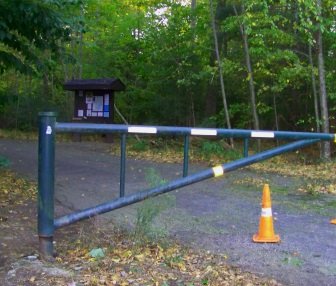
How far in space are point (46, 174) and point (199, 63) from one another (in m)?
17.2

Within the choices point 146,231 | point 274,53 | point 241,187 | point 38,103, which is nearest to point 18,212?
point 146,231

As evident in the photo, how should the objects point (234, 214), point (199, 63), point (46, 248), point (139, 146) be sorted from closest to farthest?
1. point (46, 248)
2. point (234, 214)
3. point (139, 146)
4. point (199, 63)

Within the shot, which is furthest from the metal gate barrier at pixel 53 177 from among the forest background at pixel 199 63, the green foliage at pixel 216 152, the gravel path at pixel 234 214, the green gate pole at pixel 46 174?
the green foliage at pixel 216 152

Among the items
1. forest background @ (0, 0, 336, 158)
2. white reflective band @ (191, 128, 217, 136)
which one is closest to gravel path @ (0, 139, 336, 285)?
white reflective band @ (191, 128, 217, 136)

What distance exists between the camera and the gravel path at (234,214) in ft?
16.6

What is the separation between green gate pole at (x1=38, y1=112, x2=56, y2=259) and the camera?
4.69 m

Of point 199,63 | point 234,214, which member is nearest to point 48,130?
point 234,214

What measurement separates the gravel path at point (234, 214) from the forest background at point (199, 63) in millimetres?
2586

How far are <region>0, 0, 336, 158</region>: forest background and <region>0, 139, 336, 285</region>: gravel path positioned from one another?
2586mm

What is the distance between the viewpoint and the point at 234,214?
24.2 feet

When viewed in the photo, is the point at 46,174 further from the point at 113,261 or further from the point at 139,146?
the point at 139,146

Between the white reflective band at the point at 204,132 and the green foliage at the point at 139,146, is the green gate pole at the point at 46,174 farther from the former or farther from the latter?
the green foliage at the point at 139,146

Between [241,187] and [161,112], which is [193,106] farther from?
[241,187]

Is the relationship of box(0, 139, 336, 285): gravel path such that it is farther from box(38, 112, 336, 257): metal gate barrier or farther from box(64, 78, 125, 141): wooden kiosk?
box(64, 78, 125, 141): wooden kiosk
